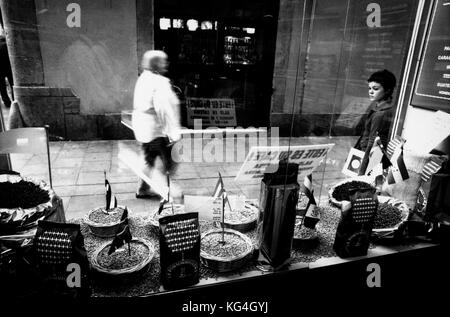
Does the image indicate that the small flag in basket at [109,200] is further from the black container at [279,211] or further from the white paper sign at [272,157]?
the black container at [279,211]

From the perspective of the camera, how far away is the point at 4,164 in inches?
82.1

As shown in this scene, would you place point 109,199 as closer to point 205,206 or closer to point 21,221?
point 21,221

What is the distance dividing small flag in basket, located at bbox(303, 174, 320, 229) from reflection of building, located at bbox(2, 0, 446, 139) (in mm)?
3386

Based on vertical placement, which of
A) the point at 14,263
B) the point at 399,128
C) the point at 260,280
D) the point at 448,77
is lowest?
the point at 260,280

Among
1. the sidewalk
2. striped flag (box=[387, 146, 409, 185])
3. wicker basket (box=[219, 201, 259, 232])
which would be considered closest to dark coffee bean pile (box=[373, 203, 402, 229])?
striped flag (box=[387, 146, 409, 185])

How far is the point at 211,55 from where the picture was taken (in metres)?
6.74

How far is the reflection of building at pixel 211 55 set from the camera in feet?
16.8

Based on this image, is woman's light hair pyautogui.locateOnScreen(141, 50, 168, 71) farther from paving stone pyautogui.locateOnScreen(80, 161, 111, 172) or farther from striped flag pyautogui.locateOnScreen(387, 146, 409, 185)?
striped flag pyautogui.locateOnScreen(387, 146, 409, 185)

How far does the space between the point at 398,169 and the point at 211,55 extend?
18.3 feet

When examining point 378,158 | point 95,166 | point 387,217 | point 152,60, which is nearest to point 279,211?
point 387,217

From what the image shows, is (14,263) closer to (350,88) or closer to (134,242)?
(134,242)

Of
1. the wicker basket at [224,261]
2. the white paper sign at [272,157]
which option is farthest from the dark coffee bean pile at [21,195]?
the white paper sign at [272,157]

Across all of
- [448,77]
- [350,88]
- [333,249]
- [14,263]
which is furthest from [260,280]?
[350,88]

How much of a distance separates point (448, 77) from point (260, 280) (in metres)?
2.07
